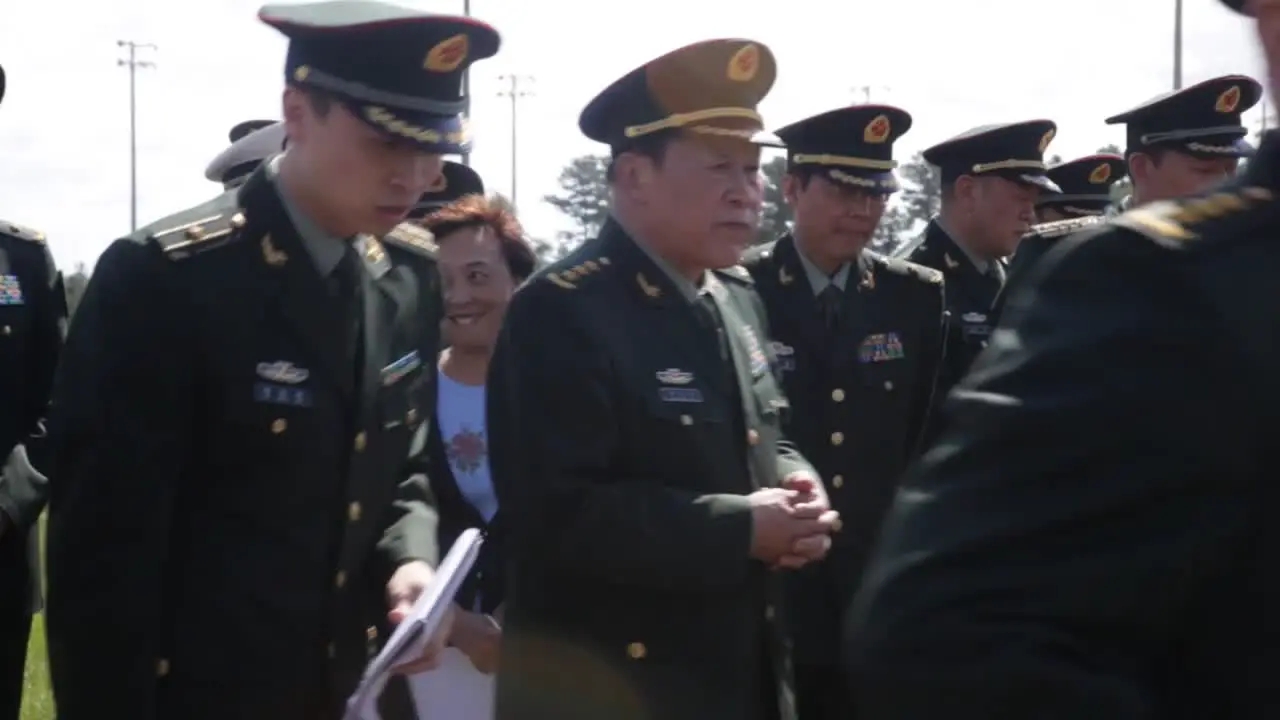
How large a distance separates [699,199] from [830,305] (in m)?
1.67

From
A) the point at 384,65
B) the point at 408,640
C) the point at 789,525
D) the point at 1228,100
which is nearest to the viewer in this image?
the point at 408,640

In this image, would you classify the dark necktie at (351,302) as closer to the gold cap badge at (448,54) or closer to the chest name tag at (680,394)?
the gold cap badge at (448,54)

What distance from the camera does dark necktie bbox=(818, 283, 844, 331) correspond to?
5027mm

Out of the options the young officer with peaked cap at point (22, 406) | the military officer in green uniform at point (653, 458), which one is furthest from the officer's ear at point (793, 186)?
the young officer with peaked cap at point (22, 406)

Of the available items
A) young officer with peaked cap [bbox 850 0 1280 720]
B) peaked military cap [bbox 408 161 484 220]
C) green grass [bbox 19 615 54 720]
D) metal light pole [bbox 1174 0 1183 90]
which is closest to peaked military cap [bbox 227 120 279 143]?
peaked military cap [bbox 408 161 484 220]

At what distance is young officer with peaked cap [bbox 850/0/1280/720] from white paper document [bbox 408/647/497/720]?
283cm

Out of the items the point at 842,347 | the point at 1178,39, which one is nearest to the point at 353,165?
the point at 842,347

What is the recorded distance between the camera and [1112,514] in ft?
3.95

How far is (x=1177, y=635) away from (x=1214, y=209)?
14.1 inches

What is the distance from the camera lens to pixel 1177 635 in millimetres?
1247

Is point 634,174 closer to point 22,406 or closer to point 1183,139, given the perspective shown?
point 22,406

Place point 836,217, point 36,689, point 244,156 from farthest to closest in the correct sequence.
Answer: point 36,689
point 836,217
point 244,156

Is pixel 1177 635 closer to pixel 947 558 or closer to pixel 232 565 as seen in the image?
pixel 947 558

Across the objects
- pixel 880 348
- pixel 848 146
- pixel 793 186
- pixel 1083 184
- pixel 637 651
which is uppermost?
pixel 848 146
